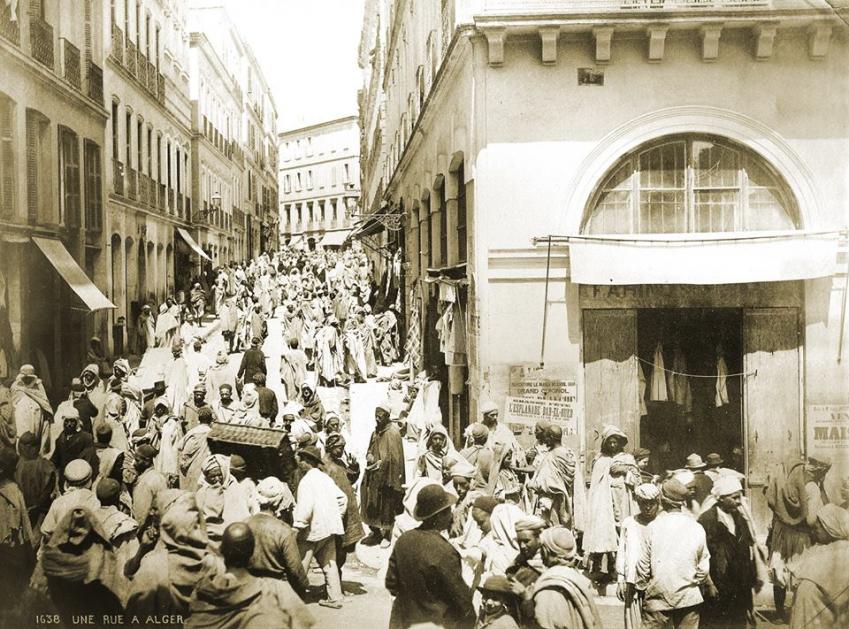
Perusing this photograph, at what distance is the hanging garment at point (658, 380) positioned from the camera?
10.2 m

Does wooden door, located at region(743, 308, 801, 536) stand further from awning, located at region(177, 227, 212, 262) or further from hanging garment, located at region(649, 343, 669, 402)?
awning, located at region(177, 227, 212, 262)

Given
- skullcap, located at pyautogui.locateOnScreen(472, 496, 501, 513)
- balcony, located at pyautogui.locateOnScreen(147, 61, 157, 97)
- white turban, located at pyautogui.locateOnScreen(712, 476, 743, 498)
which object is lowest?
white turban, located at pyautogui.locateOnScreen(712, 476, 743, 498)

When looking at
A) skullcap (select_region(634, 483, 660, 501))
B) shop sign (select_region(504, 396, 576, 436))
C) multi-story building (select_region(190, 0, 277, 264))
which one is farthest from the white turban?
multi-story building (select_region(190, 0, 277, 264))

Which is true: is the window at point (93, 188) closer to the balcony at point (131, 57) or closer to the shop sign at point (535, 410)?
the balcony at point (131, 57)

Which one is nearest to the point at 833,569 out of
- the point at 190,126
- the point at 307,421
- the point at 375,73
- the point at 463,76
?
the point at 307,421

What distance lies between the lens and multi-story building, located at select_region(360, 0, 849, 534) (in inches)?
387

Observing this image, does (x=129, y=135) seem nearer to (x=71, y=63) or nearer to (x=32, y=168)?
(x=71, y=63)

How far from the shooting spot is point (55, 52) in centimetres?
883

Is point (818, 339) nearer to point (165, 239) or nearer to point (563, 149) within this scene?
point (563, 149)

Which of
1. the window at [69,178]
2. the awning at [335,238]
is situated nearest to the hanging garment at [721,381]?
the window at [69,178]

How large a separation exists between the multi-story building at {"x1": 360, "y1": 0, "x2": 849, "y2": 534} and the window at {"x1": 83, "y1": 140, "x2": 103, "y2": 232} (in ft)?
15.5

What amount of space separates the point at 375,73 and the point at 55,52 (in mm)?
21895

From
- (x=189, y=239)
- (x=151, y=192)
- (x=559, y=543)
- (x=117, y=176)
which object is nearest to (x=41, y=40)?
(x=117, y=176)

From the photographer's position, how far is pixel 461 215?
12.5 metres
